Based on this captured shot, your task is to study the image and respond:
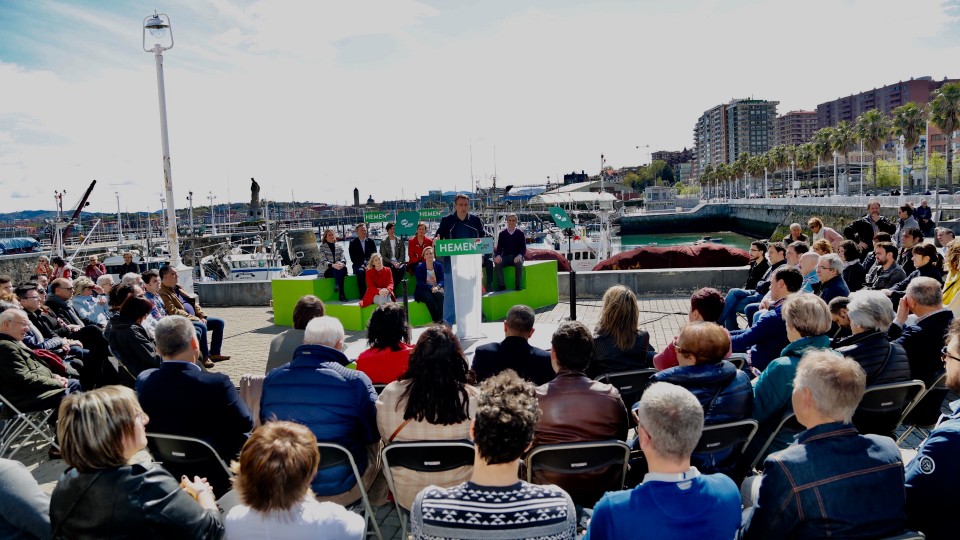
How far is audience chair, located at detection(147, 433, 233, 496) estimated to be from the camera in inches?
129

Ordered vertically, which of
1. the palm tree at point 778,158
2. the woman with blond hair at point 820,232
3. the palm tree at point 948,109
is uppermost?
the palm tree at point 778,158

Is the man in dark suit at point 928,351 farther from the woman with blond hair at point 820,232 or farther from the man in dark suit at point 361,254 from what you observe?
the man in dark suit at point 361,254

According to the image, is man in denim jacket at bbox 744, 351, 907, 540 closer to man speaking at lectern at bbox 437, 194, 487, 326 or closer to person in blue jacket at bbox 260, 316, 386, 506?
person in blue jacket at bbox 260, 316, 386, 506

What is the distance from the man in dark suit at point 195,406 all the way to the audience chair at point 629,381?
7.40 ft

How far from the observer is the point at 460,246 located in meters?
8.41

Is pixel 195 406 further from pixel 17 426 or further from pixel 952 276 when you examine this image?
pixel 952 276

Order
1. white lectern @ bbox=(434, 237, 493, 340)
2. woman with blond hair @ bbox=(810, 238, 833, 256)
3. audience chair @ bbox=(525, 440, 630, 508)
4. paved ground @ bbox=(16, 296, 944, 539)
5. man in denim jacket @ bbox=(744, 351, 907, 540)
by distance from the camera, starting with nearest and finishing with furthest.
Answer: man in denim jacket @ bbox=(744, 351, 907, 540) < audience chair @ bbox=(525, 440, 630, 508) < paved ground @ bbox=(16, 296, 944, 539) < woman with blond hair @ bbox=(810, 238, 833, 256) < white lectern @ bbox=(434, 237, 493, 340)

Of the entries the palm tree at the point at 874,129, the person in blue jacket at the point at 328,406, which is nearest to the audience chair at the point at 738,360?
the person in blue jacket at the point at 328,406

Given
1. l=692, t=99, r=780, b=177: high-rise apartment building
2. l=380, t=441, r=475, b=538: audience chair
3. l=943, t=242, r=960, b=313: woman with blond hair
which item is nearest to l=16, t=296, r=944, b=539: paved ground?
l=943, t=242, r=960, b=313: woman with blond hair

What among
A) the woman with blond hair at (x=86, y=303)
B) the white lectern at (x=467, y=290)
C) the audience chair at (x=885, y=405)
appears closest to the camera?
the audience chair at (x=885, y=405)

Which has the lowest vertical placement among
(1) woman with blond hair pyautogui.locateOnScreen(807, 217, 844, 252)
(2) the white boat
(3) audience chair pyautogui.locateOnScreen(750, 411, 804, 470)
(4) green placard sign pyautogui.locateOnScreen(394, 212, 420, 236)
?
(2) the white boat

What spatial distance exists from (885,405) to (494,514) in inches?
110

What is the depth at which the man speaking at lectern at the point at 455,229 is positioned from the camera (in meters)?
9.50

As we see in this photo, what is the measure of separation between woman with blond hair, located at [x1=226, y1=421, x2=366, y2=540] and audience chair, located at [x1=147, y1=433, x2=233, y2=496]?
1.20 meters
